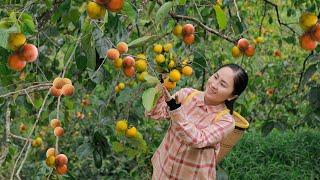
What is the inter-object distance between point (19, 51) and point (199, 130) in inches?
29.5

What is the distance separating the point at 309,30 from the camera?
1.76 m

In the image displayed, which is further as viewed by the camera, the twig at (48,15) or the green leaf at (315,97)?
the green leaf at (315,97)

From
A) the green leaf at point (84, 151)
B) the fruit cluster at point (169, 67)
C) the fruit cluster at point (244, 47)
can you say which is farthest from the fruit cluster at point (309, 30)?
the green leaf at point (84, 151)

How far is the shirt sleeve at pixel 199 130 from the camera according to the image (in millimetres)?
1884

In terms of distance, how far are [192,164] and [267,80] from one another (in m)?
2.42

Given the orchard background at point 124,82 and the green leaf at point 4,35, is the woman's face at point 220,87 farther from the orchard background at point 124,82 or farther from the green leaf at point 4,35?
the green leaf at point 4,35

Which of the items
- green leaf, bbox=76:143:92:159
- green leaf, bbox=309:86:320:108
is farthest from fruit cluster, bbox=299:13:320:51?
green leaf, bbox=76:143:92:159

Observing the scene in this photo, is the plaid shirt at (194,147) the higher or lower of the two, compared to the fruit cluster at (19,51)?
lower

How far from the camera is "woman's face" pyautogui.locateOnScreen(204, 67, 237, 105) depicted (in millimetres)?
2057

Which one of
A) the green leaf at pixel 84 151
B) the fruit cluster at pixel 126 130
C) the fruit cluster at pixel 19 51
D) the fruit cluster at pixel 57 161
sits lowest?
the green leaf at pixel 84 151

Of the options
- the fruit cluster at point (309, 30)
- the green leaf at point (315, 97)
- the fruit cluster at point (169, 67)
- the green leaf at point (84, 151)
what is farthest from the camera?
the green leaf at point (315, 97)

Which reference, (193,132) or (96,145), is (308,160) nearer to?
(96,145)

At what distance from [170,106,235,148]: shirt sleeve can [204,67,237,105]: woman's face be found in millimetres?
66

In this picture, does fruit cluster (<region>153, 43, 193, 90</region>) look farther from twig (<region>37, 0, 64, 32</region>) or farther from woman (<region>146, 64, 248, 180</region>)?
twig (<region>37, 0, 64, 32</region>)
